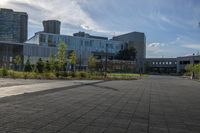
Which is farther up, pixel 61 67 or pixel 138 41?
pixel 138 41

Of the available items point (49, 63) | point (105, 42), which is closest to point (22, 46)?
point (105, 42)

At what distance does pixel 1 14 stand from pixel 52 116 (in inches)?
6187

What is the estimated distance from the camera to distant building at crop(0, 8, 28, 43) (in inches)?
6176

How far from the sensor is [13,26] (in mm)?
165875

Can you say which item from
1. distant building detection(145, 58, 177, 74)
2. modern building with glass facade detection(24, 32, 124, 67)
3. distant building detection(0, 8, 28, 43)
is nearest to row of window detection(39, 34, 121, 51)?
modern building with glass facade detection(24, 32, 124, 67)

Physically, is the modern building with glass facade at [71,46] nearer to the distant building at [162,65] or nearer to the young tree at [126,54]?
the young tree at [126,54]

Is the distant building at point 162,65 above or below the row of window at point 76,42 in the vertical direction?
below

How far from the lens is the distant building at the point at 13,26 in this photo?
157 m

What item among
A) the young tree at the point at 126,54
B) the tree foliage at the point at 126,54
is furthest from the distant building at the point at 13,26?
the young tree at the point at 126,54

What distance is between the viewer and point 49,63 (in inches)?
1939

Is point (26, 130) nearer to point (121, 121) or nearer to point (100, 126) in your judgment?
point (100, 126)

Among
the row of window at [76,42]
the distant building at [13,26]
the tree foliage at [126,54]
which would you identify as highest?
the distant building at [13,26]

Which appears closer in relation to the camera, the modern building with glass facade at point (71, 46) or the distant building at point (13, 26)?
the modern building with glass facade at point (71, 46)

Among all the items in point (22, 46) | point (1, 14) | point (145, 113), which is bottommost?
point (145, 113)
